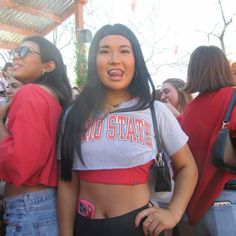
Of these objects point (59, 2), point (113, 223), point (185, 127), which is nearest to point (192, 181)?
point (113, 223)

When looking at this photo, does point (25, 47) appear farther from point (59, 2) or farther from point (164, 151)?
point (59, 2)

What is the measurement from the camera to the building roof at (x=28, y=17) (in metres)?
6.39

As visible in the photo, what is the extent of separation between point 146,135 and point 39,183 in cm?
58

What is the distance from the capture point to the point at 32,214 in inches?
63.7

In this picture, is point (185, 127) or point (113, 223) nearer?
point (113, 223)

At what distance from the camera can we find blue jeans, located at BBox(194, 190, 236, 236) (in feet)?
6.32

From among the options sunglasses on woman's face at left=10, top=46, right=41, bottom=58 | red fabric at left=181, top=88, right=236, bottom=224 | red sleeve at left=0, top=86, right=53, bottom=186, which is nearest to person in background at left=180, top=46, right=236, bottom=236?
red fabric at left=181, top=88, right=236, bottom=224

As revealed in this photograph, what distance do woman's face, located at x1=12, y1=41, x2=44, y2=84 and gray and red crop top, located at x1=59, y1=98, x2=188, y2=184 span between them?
535mm

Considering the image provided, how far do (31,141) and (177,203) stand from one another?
74cm

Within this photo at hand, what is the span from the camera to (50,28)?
24.9ft

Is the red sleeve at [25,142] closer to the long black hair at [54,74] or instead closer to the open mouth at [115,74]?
the long black hair at [54,74]

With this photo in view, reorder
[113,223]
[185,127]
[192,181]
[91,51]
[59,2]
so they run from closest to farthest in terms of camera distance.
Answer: [113,223] → [192,181] → [91,51] → [185,127] → [59,2]

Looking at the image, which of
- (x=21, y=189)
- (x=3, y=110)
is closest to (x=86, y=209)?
(x=21, y=189)

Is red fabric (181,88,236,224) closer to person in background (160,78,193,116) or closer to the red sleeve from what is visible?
the red sleeve
